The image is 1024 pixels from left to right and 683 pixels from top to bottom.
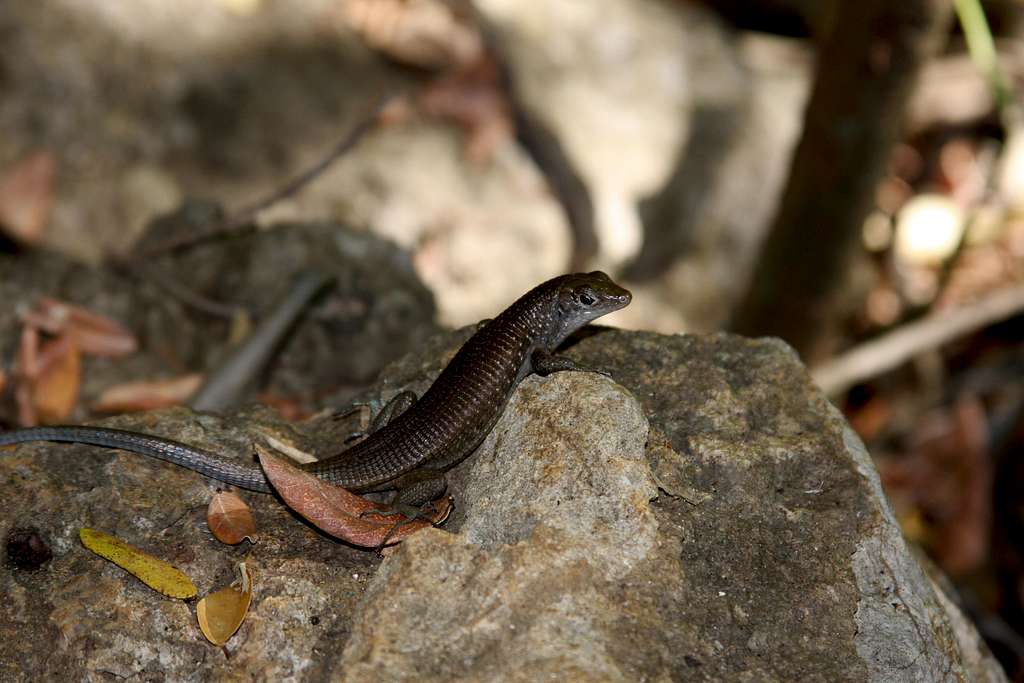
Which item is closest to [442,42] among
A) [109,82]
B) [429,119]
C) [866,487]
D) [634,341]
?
[429,119]

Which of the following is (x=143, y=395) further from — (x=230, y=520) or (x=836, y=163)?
(x=836, y=163)

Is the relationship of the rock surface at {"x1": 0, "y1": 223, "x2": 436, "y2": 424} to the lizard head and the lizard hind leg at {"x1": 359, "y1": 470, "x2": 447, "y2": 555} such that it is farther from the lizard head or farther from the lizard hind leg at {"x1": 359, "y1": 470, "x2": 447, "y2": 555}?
the lizard hind leg at {"x1": 359, "y1": 470, "x2": 447, "y2": 555}

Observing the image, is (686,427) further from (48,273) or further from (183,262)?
(48,273)

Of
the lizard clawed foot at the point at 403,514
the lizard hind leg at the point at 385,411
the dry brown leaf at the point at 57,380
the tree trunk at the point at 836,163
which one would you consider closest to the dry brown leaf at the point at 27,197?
the dry brown leaf at the point at 57,380

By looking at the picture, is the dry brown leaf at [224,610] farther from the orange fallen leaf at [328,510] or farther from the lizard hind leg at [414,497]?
the lizard hind leg at [414,497]

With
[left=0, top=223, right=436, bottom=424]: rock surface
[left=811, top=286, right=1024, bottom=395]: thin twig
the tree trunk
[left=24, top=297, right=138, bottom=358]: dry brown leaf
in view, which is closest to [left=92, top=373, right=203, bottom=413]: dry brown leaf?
[left=0, top=223, right=436, bottom=424]: rock surface

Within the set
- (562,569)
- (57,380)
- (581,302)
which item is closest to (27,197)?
(57,380)
